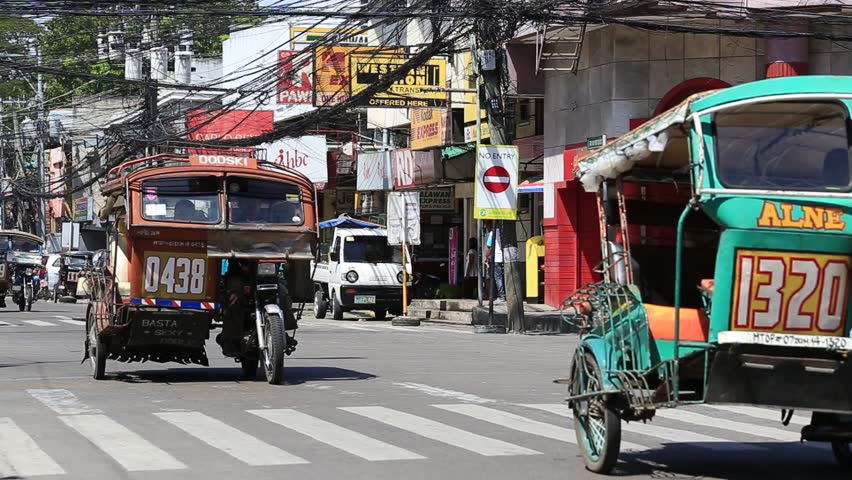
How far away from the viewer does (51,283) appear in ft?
189

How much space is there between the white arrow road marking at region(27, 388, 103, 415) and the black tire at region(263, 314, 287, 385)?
2288mm

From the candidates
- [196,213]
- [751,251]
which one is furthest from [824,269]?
[196,213]

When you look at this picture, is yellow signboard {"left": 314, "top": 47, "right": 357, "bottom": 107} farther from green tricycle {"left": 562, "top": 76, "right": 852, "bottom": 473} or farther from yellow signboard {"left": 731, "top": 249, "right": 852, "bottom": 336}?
yellow signboard {"left": 731, "top": 249, "right": 852, "bottom": 336}

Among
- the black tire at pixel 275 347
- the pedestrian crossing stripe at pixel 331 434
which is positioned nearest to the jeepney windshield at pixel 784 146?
the pedestrian crossing stripe at pixel 331 434

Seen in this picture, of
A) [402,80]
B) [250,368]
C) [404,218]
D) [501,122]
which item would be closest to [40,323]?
[404,218]

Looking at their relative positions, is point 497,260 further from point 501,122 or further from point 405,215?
point 501,122

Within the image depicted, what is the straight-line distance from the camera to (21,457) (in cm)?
973

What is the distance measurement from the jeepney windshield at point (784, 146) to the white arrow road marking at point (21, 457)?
4897mm

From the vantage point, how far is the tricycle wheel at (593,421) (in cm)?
881

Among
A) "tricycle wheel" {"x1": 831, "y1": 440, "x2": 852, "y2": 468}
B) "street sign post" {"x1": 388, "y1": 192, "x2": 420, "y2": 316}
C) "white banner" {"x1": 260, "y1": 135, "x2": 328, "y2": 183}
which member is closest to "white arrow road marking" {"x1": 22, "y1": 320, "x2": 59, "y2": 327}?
"street sign post" {"x1": 388, "y1": 192, "x2": 420, "y2": 316}

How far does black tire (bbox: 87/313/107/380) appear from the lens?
629 inches

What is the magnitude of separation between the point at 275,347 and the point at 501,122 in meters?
13.4

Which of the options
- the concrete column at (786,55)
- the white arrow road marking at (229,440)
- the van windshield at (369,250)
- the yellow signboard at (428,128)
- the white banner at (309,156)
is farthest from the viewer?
the white banner at (309,156)

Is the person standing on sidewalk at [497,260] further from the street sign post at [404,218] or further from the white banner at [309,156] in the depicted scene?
the white banner at [309,156]
